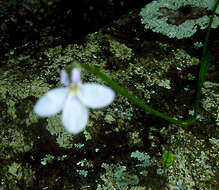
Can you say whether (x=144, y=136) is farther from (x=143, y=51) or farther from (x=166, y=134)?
(x=143, y=51)

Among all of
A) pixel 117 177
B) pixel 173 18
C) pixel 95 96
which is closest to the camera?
pixel 95 96

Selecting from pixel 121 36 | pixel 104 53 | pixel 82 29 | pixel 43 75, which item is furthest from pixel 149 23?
pixel 82 29

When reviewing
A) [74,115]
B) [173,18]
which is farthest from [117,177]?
[173,18]

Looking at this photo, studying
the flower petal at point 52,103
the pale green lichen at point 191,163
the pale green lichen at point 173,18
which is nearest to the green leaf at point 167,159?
the pale green lichen at point 191,163

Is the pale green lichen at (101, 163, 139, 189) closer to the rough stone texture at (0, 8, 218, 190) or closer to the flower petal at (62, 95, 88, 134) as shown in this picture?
the rough stone texture at (0, 8, 218, 190)

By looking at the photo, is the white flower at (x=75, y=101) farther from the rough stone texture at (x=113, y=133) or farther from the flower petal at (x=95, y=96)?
the rough stone texture at (x=113, y=133)

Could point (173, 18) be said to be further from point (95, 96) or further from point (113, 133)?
point (95, 96)

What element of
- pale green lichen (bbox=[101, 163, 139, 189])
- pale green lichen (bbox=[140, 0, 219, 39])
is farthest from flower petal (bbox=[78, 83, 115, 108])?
pale green lichen (bbox=[140, 0, 219, 39])
